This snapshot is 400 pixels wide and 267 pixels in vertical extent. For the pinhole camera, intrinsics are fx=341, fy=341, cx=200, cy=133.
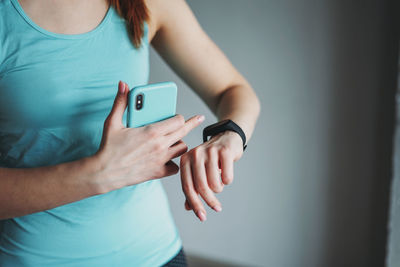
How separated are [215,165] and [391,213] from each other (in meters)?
0.94

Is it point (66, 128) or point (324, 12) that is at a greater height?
point (324, 12)

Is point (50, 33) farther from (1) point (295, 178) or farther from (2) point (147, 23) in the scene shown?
(1) point (295, 178)

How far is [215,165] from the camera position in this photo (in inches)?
22.7

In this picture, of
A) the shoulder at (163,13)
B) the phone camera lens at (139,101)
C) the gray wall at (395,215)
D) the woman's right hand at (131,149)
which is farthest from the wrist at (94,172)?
the gray wall at (395,215)

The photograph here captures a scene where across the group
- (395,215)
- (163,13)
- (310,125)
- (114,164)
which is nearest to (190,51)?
(163,13)

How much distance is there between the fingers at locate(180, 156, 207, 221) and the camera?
575 mm

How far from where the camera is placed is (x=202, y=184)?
57 centimetres

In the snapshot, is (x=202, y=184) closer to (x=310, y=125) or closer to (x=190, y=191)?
(x=190, y=191)

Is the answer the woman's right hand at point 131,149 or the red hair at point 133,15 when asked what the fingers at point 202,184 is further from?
the red hair at point 133,15

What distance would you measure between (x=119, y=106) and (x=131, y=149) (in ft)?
0.24

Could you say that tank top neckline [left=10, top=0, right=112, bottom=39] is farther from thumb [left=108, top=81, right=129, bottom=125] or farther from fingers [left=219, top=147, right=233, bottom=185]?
fingers [left=219, top=147, right=233, bottom=185]

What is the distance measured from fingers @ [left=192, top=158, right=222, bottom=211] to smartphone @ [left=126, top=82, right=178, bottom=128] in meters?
0.11

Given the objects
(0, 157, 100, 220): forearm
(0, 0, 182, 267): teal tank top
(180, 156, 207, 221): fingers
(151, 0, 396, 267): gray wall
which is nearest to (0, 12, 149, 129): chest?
(0, 0, 182, 267): teal tank top

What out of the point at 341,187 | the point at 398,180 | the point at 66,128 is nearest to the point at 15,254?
the point at 66,128
